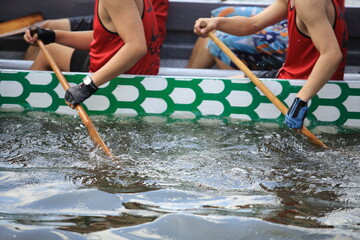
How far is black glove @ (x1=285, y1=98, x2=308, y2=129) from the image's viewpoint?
10.7 ft

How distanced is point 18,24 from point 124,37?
183cm

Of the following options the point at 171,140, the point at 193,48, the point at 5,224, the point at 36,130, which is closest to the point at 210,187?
the point at 171,140

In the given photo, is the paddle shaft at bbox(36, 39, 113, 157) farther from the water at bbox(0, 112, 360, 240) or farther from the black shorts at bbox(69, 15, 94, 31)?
the black shorts at bbox(69, 15, 94, 31)

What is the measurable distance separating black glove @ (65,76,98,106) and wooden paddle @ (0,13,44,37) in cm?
154

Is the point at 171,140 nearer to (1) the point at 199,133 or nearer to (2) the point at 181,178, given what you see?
(1) the point at 199,133

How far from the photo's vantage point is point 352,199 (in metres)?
2.73

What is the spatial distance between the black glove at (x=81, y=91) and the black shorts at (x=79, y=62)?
23.7 inches

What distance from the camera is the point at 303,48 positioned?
3.47m

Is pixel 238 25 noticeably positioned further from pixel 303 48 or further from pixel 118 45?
pixel 118 45

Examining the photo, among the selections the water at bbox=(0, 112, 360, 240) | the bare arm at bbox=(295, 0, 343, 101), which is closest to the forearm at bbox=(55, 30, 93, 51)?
the water at bbox=(0, 112, 360, 240)

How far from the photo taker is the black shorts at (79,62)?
13.1 ft

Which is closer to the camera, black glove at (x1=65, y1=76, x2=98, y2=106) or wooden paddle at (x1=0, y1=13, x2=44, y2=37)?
black glove at (x1=65, y1=76, x2=98, y2=106)

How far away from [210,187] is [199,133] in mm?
777

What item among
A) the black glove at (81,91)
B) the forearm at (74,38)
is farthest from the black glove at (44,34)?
the black glove at (81,91)
